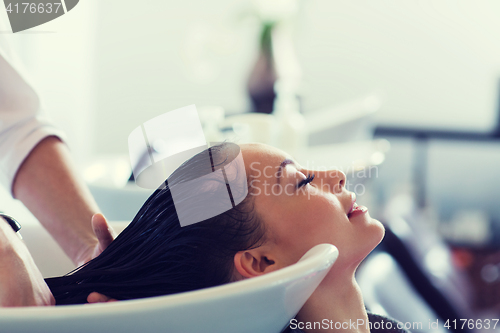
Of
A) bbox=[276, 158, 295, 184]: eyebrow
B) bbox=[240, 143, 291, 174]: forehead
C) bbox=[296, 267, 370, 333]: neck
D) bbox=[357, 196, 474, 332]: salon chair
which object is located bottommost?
bbox=[357, 196, 474, 332]: salon chair

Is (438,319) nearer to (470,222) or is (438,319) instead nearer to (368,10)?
(470,222)

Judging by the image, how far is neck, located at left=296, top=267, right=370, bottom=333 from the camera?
1.98 feet

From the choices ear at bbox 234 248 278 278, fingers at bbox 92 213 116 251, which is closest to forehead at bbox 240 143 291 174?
ear at bbox 234 248 278 278

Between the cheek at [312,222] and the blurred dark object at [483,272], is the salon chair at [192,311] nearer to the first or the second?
the cheek at [312,222]

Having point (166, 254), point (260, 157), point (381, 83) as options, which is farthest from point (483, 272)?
point (166, 254)

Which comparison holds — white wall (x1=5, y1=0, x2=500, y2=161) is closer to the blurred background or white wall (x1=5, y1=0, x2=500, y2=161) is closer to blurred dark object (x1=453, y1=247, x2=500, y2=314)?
the blurred background

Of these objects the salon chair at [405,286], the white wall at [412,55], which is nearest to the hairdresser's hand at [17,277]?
the salon chair at [405,286]

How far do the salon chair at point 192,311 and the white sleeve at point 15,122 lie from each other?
1.64ft

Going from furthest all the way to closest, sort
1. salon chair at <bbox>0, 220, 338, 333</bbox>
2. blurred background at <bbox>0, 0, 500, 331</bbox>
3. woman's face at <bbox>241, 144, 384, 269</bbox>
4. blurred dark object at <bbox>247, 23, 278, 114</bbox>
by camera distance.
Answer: blurred background at <bbox>0, 0, 500, 331</bbox>
blurred dark object at <bbox>247, 23, 278, 114</bbox>
woman's face at <bbox>241, 144, 384, 269</bbox>
salon chair at <bbox>0, 220, 338, 333</bbox>

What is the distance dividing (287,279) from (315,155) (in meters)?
1.13

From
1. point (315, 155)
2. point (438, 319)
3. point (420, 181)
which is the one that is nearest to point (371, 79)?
point (420, 181)

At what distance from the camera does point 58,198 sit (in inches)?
28.0

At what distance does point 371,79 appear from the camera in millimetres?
2605

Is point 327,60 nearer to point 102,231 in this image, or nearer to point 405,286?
point 405,286
